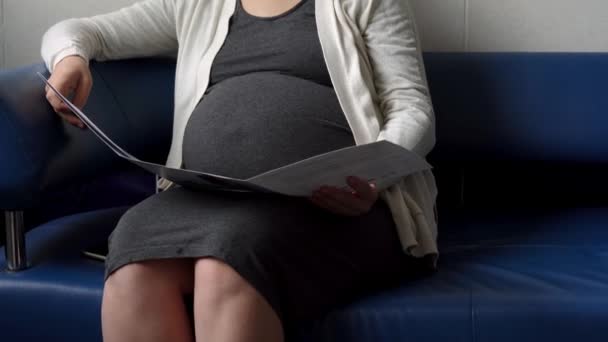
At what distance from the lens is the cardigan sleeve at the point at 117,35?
5.18ft

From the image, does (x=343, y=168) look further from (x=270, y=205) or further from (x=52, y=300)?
(x=52, y=300)

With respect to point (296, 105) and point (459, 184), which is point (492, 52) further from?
point (296, 105)

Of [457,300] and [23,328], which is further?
[23,328]

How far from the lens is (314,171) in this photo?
1.16 m

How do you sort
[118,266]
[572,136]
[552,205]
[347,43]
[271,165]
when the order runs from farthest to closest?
[552,205] < [572,136] < [347,43] < [271,165] < [118,266]

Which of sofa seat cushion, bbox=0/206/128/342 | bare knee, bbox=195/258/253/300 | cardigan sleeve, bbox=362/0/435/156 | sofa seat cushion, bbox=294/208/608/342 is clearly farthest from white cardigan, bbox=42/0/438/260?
bare knee, bbox=195/258/253/300

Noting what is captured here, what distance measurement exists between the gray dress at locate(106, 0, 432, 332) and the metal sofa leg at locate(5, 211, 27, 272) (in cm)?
28

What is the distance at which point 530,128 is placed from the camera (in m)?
1.87

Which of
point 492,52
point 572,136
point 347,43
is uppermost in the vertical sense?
point 347,43

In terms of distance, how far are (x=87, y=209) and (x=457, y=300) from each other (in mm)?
1152

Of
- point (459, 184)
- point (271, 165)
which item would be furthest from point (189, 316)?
point (459, 184)

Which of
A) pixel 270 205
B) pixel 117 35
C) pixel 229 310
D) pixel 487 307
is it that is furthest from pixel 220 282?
pixel 117 35

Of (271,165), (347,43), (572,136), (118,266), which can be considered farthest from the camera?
(572,136)

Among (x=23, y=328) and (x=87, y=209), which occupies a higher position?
(x=23, y=328)
